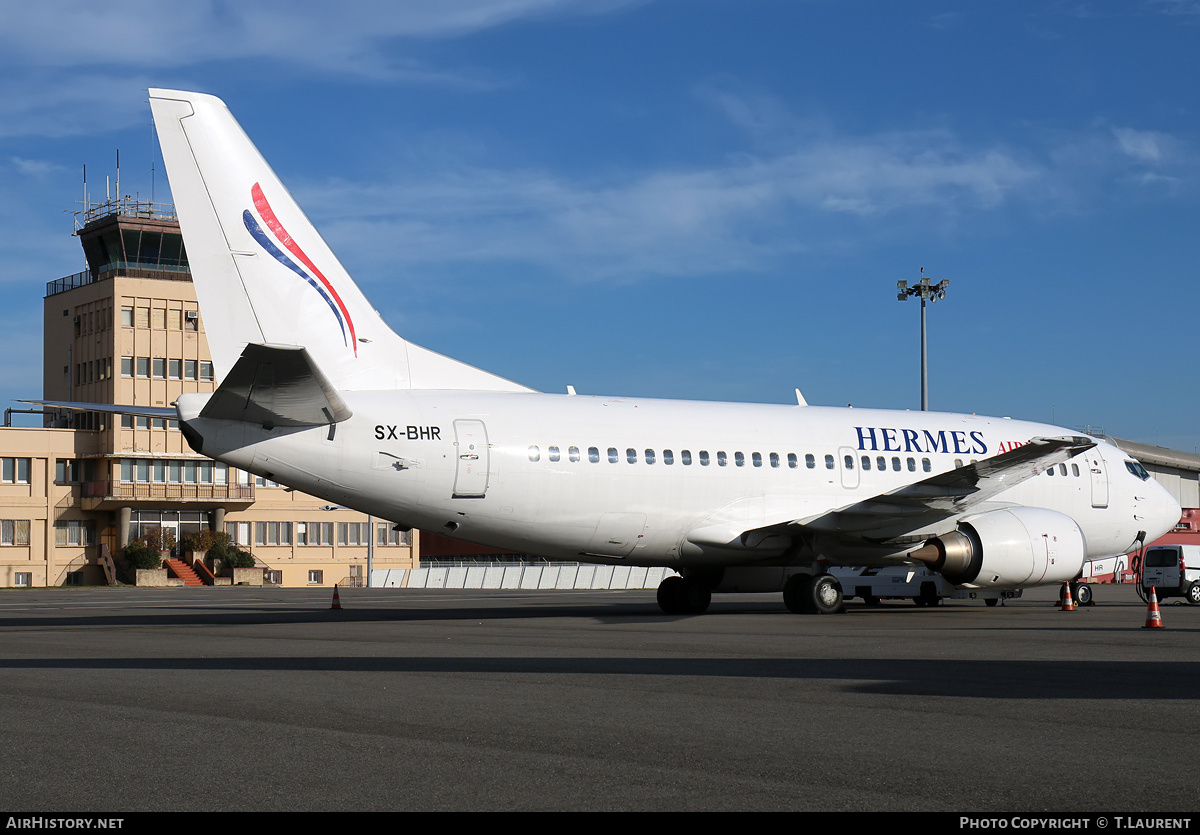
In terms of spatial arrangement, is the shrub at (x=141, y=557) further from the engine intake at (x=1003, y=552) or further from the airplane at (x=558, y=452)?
the engine intake at (x=1003, y=552)

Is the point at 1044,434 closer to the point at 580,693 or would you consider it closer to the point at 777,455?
the point at 777,455

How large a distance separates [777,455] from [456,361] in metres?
6.61

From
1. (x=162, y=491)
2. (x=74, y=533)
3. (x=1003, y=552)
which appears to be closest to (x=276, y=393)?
(x=1003, y=552)

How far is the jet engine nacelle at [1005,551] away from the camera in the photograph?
23.3m

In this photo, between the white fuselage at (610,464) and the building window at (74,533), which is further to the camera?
the building window at (74,533)

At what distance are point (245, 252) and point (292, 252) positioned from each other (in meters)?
0.80

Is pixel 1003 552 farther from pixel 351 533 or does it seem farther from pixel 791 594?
pixel 351 533

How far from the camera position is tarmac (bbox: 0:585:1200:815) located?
21.0 ft

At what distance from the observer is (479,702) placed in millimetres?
10172

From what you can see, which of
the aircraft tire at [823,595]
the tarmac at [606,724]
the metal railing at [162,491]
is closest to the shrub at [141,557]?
the metal railing at [162,491]

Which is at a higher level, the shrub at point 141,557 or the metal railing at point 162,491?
the metal railing at point 162,491

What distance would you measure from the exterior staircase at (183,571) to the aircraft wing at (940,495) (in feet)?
190

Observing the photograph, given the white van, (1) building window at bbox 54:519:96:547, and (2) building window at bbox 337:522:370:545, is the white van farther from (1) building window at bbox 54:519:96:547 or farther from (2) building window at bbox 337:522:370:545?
(1) building window at bbox 54:519:96:547
